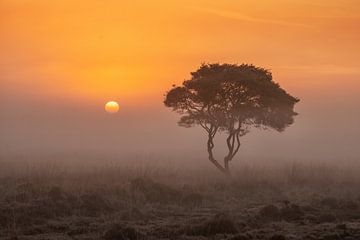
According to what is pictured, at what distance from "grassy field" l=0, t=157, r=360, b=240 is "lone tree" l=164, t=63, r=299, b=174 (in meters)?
5.13

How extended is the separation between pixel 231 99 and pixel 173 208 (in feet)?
41.5

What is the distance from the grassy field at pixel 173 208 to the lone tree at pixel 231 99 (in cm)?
513

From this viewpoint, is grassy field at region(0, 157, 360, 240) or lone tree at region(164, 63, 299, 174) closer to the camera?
grassy field at region(0, 157, 360, 240)

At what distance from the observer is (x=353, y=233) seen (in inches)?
517

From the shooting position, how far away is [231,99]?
29.2m

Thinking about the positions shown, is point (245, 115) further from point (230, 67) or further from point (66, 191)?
point (66, 191)

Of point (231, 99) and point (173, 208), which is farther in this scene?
point (231, 99)

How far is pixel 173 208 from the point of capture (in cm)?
1780

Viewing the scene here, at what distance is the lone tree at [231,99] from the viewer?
2859 centimetres

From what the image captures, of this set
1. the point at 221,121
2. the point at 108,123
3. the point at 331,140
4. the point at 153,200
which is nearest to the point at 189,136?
the point at 108,123

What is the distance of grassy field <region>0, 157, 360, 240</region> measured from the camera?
13.2 metres

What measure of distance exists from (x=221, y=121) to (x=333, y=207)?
12194 mm

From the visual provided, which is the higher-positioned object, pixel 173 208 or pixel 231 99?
pixel 231 99

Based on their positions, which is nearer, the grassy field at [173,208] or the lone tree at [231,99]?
the grassy field at [173,208]
